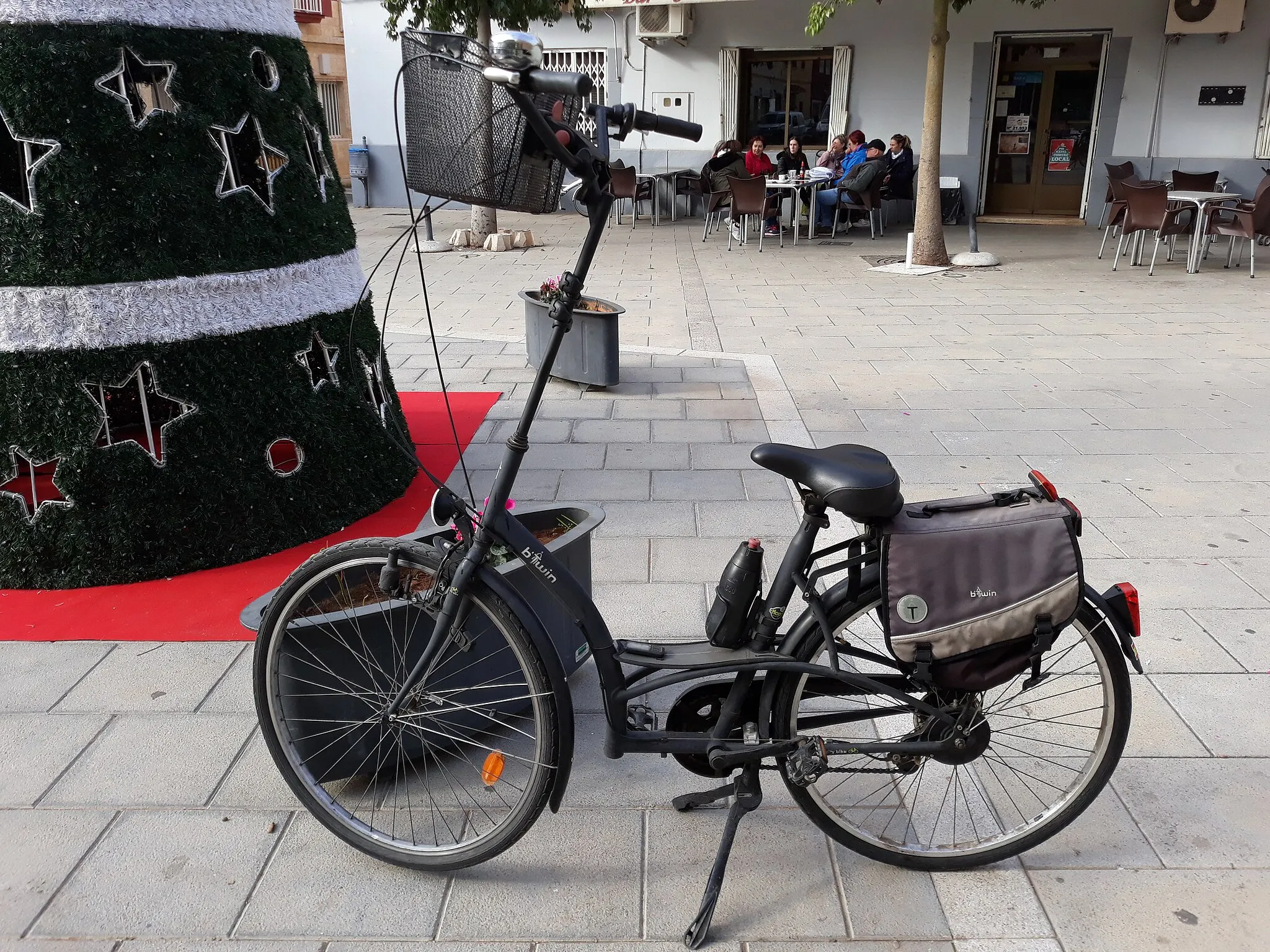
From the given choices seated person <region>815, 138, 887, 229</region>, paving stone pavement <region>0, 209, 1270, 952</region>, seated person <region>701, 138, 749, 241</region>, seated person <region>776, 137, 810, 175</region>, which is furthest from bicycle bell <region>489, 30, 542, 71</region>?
seated person <region>776, 137, 810, 175</region>

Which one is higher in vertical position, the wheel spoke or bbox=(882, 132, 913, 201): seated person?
bbox=(882, 132, 913, 201): seated person

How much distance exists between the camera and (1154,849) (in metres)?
2.51

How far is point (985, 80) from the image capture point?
631 inches

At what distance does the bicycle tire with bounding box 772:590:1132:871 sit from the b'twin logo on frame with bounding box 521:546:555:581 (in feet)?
1.93

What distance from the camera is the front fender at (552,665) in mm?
2205

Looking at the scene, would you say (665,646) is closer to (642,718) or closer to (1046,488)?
(642,718)

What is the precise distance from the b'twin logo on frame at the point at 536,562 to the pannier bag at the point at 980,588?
2.40 ft

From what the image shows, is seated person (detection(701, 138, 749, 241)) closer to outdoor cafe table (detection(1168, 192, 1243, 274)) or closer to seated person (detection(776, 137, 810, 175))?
seated person (detection(776, 137, 810, 175))

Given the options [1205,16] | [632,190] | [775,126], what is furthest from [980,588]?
[775,126]

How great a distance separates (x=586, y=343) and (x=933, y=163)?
6623mm

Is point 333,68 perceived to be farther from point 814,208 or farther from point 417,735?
point 417,735

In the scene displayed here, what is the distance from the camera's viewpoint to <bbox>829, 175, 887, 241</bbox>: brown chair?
14.3 metres

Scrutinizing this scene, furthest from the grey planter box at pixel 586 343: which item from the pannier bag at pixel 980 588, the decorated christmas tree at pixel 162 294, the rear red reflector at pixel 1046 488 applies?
the pannier bag at pixel 980 588

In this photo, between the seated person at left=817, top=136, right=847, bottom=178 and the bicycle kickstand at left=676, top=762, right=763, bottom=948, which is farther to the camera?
the seated person at left=817, top=136, right=847, bottom=178
